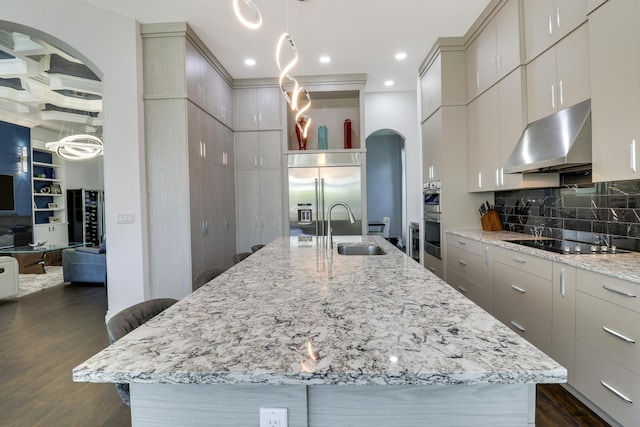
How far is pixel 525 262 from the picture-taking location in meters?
2.36

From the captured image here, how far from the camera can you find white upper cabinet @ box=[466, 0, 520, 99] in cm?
295

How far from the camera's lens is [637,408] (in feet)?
5.02

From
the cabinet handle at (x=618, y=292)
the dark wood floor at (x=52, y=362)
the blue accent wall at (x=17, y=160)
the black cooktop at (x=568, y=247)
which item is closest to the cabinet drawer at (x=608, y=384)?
the cabinet handle at (x=618, y=292)

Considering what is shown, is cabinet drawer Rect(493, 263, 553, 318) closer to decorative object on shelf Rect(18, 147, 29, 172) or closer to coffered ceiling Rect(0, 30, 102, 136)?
coffered ceiling Rect(0, 30, 102, 136)

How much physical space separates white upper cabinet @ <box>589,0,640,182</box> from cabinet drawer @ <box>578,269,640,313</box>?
0.59 metres

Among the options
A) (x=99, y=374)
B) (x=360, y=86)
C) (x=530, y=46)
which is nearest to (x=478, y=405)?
(x=99, y=374)

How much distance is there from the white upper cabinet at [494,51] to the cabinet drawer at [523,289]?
1.82 metres

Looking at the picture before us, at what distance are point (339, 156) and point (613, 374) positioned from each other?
13.1 ft

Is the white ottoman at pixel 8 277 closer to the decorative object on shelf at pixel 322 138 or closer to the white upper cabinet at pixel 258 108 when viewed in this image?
the white upper cabinet at pixel 258 108

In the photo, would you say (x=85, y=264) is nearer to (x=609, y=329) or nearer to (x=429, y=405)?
(x=429, y=405)

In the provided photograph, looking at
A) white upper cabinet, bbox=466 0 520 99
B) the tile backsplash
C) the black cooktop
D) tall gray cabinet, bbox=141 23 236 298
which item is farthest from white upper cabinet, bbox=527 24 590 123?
tall gray cabinet, bbox=141 23 236 298

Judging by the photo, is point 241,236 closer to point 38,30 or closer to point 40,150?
point 38,30

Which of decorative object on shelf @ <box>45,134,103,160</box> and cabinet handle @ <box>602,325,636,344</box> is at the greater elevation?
decorative object on shelf @ <box>45,134,103,160</box>

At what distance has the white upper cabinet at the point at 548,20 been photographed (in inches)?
87.8
